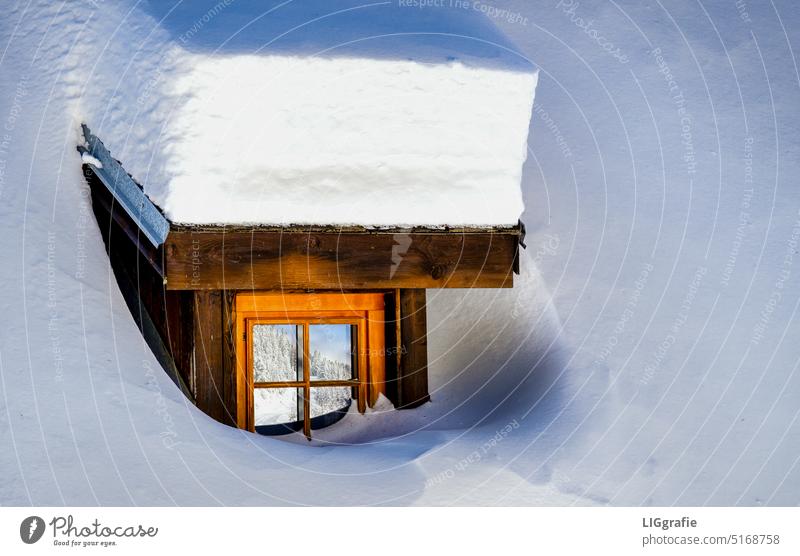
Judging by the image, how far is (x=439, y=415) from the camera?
4.97 metres

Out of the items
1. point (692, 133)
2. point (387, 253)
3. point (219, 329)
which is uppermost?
point (692, 133)

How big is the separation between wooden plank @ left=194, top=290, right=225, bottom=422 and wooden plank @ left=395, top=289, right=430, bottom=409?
3.40ft

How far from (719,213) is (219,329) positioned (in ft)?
9.32

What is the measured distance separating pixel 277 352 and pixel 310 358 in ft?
0.66

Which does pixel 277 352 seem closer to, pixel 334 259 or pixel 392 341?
pixel 392 341

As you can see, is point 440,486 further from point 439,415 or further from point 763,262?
point 763,262

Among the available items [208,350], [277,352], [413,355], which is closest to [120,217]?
[208,350]

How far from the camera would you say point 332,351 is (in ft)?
17.9

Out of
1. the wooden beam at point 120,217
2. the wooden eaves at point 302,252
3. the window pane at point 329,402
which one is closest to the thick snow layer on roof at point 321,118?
the wooden eaves at point 302,252

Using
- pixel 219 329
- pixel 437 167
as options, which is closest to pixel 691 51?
pixel 437 167

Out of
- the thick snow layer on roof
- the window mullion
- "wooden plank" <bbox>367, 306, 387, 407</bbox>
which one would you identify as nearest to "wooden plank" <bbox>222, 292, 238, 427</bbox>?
the window mullion

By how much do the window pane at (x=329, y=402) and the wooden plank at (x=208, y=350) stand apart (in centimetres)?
66

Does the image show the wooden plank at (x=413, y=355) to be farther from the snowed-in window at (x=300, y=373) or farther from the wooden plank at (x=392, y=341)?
the snowed-in window at (x=300, y=373)

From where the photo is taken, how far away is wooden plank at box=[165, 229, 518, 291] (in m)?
3.94
